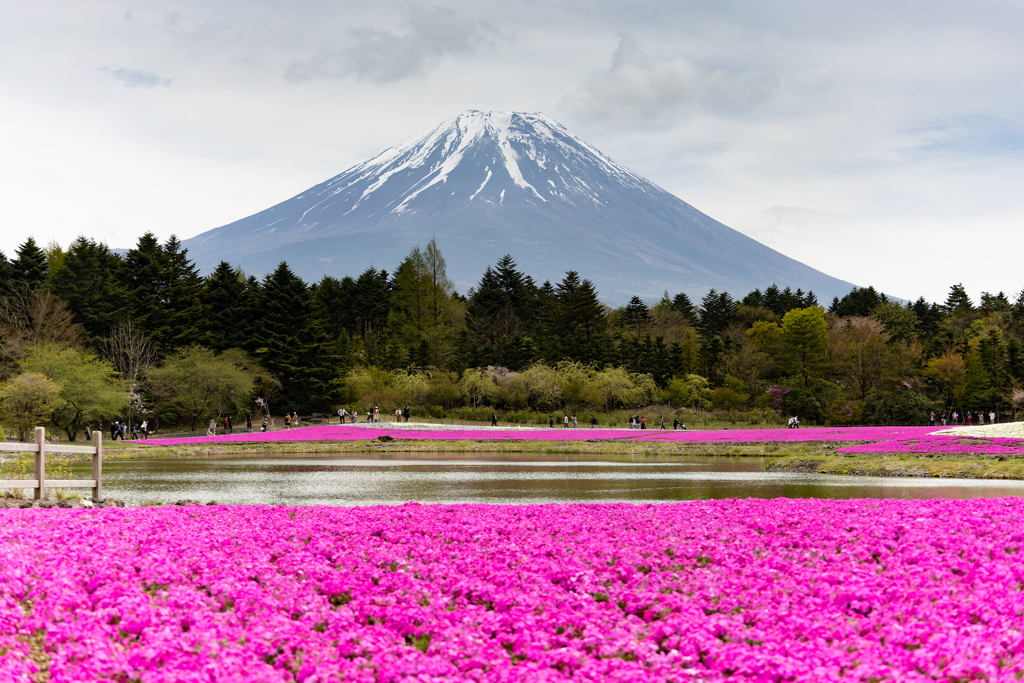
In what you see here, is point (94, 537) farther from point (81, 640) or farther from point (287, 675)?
point (287, 675)

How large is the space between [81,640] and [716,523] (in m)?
8.26

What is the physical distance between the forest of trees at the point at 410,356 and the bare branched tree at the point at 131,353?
19 cm

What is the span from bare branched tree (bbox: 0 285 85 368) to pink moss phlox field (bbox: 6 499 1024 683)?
172 ft

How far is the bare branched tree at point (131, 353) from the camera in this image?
58.1m

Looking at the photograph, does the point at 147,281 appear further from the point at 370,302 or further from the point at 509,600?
the point at 509,600

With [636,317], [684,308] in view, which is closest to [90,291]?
[636,317]

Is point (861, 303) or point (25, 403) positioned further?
point (861, 303)

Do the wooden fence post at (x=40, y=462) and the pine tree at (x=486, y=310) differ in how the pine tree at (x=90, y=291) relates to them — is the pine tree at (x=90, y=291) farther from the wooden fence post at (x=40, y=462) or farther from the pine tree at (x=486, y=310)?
the wooden fence post at (x=40, y=462)

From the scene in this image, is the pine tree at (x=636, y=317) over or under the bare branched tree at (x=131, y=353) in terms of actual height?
over

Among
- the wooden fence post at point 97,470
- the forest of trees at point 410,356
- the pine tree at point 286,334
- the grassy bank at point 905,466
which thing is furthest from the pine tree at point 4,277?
the grassy bank at point 905,466

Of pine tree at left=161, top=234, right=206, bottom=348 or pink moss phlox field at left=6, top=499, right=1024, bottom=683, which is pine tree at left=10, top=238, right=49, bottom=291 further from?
pink moss phlox field at left=6, top=499, right=1024, bottom=683

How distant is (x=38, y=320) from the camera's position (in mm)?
56688

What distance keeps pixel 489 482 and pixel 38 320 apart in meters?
49.1

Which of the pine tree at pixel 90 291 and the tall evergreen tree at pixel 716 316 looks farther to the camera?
the tall evergreen tree at pixel 716 316
